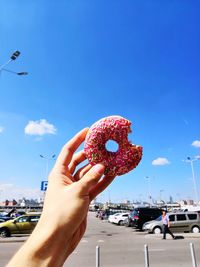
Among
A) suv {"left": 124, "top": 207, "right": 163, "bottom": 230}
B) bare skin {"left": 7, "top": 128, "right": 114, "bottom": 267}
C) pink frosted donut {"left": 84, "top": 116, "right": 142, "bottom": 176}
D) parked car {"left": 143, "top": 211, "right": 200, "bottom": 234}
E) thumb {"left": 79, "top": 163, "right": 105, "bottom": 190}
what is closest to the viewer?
bare skin {"left": 7, "top": 128, "right": 114, "bottom": 267}

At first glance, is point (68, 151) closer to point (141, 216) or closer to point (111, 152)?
point (111, 152)

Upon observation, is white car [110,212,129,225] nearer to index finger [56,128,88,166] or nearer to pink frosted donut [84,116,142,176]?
pink frosted donut [84,116,142,176]

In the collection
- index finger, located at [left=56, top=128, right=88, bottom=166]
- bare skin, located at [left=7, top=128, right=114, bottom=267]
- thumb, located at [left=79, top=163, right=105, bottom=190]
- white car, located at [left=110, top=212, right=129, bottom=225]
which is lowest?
bare skin, located at [left=7, top=128, right=114, bottom=267]

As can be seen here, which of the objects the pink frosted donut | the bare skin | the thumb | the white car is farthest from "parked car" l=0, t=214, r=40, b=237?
the thumb

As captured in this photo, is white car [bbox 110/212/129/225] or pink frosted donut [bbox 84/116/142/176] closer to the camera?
pink frosted donut [bbox 84/116/142/176]

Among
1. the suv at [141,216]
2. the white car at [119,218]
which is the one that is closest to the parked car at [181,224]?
the suv at [141,216]

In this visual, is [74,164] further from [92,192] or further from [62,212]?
[62,212]

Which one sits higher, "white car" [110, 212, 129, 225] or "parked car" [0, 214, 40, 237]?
"white car" [110, 212, 129, 225]
